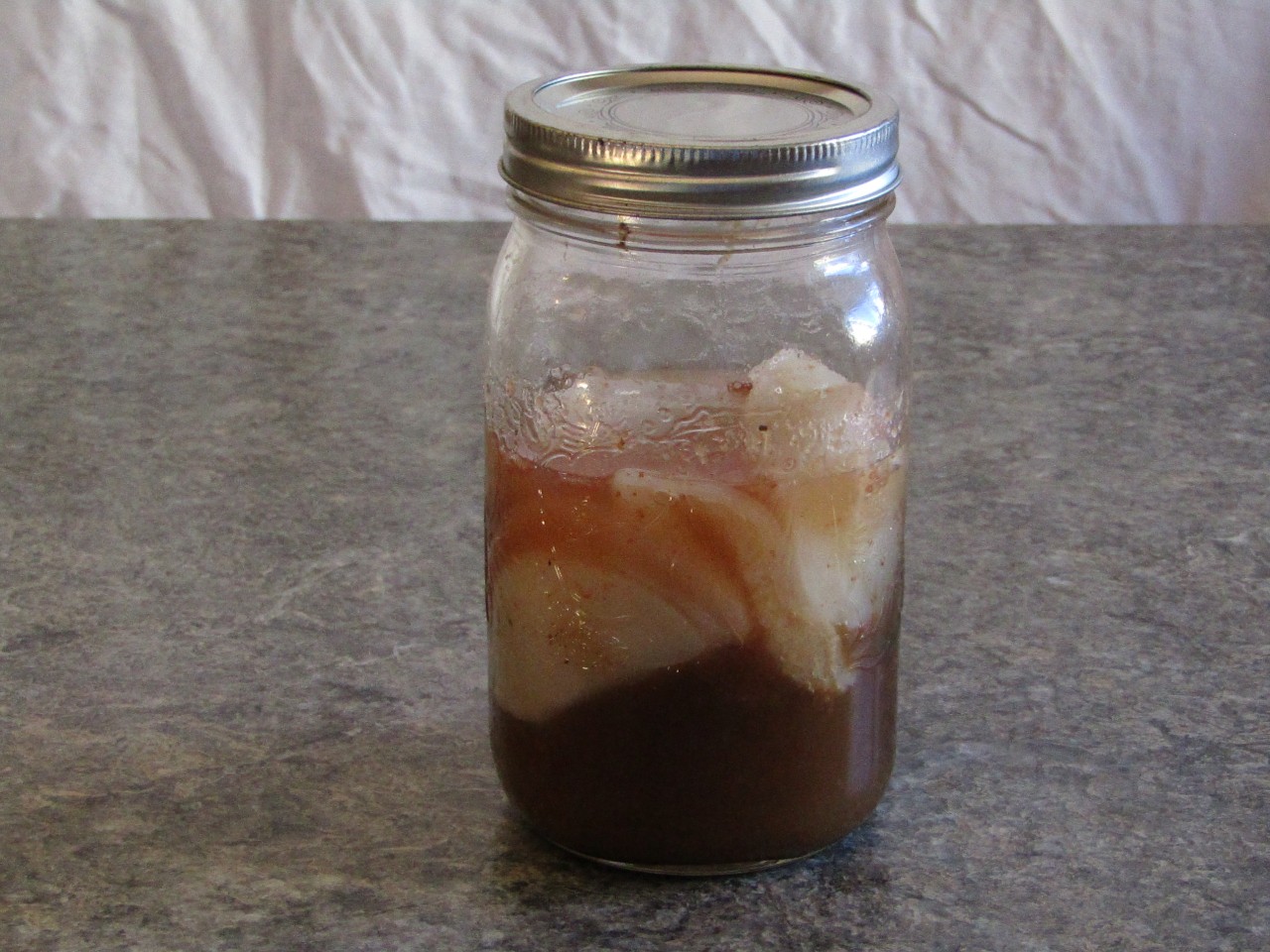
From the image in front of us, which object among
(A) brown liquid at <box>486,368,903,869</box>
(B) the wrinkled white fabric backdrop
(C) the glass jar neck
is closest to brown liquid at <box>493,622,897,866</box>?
(A) brown liquid at <box>486,368,903,869</box>

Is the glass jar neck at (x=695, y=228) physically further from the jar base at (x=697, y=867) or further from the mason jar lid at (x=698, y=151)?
the jar base at (x=697, y=867)

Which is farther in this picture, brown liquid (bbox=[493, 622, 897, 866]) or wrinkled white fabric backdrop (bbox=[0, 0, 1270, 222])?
wrinkled white fabric backdrop (bbox=[0, 0, 1270, 222])

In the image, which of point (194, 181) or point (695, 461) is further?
point (194, 181)

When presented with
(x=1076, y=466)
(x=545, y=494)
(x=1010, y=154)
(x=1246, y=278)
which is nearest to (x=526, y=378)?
(x=545, y=494)

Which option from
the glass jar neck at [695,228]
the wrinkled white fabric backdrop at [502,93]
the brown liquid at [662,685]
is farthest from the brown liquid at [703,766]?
the wrinkled white fabric backdrop at [502,93]

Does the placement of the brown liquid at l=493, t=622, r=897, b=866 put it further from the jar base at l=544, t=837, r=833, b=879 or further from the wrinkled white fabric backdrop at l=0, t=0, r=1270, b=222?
the wrinkled white fabric backdrop at l=0, t=0, r=1270, b=222

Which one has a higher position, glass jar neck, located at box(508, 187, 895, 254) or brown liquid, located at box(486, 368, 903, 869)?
glass jar neck, located at box(508, 187, 895, 254)

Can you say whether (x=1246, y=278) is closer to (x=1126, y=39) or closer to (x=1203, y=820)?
(x=1203, y=820)

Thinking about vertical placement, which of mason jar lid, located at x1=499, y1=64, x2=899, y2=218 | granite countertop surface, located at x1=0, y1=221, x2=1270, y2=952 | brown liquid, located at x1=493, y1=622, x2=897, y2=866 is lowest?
granite countertop surface, located at x1=0, y1=221, x2=1270, y2=952

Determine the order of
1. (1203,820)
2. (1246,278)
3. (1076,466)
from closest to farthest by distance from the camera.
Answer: (1203,820), (1076,466), (1246,278)
